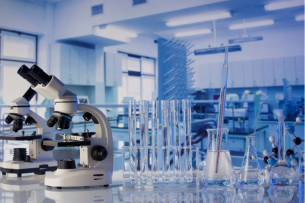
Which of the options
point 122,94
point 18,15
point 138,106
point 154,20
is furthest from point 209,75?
point 138,106

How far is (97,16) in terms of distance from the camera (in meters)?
5.90

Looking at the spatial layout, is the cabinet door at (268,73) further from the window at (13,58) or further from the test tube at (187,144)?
the test tube at (187,144)

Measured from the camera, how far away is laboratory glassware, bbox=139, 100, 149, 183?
934 millimetres

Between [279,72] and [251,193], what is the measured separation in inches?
347

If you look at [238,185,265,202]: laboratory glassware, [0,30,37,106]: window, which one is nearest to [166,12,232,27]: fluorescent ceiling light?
[0,30,37,106]: window

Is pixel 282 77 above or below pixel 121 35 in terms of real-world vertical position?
below

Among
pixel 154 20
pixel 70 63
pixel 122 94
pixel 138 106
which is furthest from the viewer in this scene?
pixel 122 94

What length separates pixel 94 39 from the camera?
661cm

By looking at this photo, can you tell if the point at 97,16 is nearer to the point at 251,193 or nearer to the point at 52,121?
the point at 52,121

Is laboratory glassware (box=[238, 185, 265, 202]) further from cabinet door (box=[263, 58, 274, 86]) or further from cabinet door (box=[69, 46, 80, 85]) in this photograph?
cabinet door (box=[263, 58, 274, 86])

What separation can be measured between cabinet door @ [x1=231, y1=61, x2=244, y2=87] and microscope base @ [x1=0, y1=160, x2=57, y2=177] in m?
8.85

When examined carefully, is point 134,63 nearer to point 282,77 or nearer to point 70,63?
point 70,63

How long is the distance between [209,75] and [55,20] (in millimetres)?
5288

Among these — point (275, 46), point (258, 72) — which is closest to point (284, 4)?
point (258, 72)
